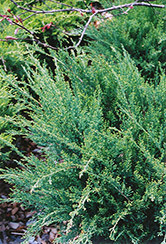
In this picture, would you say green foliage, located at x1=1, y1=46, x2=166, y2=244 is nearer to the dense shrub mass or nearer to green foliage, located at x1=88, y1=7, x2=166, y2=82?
the dense shrub mass

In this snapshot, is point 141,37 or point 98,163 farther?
point 141,37

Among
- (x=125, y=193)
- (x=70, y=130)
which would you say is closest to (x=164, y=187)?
(x=125, y=193)

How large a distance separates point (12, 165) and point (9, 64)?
0.92m

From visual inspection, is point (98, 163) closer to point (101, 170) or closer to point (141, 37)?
point (101, 170)

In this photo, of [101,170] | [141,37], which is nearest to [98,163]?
[101,170]

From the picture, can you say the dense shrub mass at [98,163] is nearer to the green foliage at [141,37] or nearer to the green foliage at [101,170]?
the green foliage at [101,170]

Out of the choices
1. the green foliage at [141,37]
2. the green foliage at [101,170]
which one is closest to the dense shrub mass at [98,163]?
the green foliage at [101,170]

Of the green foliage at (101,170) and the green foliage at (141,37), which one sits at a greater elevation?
the green foliage at (141,37)

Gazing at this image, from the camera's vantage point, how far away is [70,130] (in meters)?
1.48

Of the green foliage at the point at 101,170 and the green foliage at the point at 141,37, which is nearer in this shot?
the green foliage at the point at 101,170

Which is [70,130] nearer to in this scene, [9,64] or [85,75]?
[85,75]

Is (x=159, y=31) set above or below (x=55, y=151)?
above

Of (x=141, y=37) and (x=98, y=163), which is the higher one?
(x=141, y=37)

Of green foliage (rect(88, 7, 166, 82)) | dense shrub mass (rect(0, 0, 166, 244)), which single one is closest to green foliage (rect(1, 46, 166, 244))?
dense shrub mass (rect(0, 0, 166, 244))
